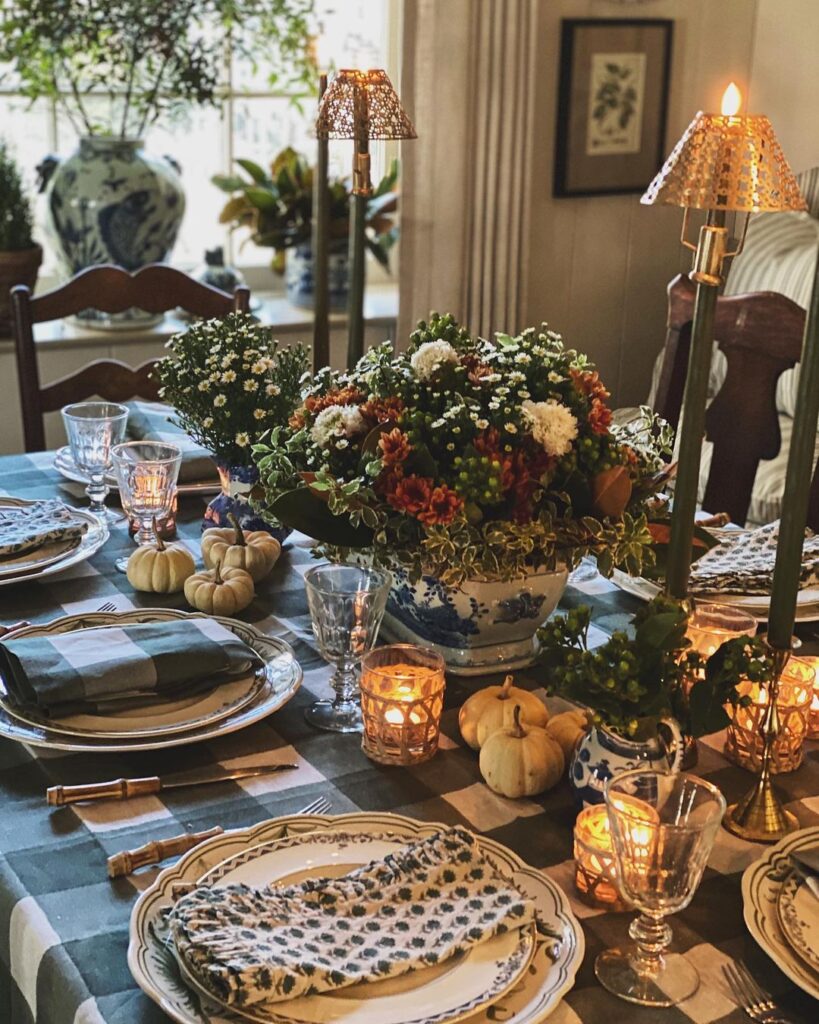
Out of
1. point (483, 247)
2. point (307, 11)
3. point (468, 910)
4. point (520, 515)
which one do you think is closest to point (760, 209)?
point (520, 515)

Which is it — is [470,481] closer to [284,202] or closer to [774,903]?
[774,903]

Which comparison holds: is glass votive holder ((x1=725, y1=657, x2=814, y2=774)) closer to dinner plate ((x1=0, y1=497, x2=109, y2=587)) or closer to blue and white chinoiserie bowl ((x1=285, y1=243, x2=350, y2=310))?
dinner plate ((x1=0, y1=497, x2=109, y2=587))

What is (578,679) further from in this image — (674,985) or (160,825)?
(160,825)

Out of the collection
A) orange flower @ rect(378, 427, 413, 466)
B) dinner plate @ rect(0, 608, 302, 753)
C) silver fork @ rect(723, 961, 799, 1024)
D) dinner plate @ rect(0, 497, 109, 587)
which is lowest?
silver fork @ rect(723, 961, 799, 1024)

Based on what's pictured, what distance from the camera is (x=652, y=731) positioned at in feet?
3.40

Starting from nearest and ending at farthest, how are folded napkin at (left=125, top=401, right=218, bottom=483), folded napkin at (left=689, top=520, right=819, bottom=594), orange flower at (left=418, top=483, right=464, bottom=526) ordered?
1. orange flower at (left=418, top=483, right=464, bottom=526)
2. folded napkin at (left=689, top=520, right=819, bottom=594)
3. folded napkin at (left=125, top=401, right=218, bottom=483)

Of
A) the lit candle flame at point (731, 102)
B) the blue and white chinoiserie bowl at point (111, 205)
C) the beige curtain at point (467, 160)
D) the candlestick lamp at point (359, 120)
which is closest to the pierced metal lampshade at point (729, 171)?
the lit candle flame at point (731, 102)

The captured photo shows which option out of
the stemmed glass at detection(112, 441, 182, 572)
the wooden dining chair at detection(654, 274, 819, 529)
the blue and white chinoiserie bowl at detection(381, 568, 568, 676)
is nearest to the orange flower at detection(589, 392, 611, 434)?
the blue and white chinoiserie bowl at detection(381, 568, 568, 676)

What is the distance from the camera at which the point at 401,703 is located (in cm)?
114

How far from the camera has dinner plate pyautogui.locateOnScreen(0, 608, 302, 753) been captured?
3.77 feet

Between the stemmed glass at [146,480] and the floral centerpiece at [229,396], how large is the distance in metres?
0.05

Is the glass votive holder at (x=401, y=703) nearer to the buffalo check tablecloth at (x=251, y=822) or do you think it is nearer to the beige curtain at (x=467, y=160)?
the buffalo check tablecloth at (x=251, y=822)

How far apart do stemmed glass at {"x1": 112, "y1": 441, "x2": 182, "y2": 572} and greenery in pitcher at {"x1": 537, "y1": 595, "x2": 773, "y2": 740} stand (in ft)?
2.32

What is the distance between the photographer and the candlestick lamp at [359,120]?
154 cm
